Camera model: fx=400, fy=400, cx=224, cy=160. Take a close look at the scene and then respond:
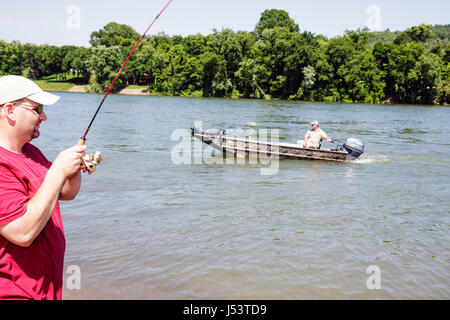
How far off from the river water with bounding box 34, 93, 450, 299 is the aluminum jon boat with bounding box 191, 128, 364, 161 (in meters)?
0.99

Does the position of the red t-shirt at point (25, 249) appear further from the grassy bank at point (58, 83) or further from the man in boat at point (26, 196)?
the grassy bank at point (58, 83)

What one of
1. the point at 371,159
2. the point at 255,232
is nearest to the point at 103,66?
the point at 371,159

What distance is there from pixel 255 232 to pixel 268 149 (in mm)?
8974

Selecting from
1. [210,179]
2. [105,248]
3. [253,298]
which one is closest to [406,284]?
[253,298]

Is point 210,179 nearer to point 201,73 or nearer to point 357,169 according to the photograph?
point 357,169

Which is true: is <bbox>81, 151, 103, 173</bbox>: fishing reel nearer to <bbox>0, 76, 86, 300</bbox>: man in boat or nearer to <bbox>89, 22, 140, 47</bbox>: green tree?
<bbox>0, 76, 86, 300</bbox>: man in boat

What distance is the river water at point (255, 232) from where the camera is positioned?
18.4 ft

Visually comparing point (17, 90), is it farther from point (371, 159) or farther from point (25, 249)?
point (371, 159)

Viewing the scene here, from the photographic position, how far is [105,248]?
260 inches

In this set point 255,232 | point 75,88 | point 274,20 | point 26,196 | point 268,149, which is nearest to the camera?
point 26,196

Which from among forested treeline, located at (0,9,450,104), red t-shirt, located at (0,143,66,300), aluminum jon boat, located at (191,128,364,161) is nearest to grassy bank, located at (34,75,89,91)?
forested treeline, located at (0,9,450,104)

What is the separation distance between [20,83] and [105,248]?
4666mm

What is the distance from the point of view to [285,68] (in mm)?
77438

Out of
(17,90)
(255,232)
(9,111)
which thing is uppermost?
(17,90)
